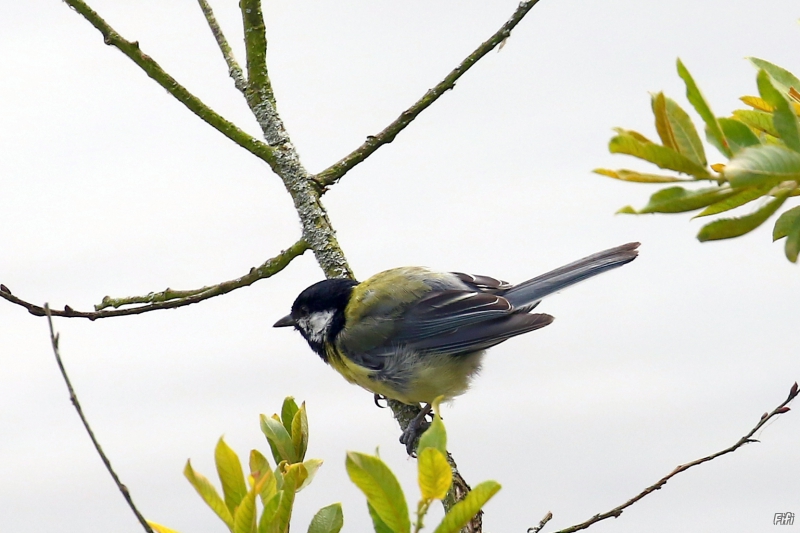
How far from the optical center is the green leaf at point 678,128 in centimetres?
96

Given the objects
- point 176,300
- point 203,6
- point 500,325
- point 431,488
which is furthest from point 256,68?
point 431,488

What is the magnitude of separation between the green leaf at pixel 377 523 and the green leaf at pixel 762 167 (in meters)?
0.64

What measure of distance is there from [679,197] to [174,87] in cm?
195

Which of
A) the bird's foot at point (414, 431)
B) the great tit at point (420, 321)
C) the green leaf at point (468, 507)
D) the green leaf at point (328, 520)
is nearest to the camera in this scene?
the green leaf at point (468, 507)

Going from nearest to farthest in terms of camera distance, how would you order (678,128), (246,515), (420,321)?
(678,128)
(246,515)
(420,321)

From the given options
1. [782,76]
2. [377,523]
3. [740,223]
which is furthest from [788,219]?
[377,523]

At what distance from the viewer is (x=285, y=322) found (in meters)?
3.34

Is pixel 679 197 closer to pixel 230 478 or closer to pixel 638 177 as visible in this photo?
pixel 638 177

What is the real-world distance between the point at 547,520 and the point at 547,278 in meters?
1.18

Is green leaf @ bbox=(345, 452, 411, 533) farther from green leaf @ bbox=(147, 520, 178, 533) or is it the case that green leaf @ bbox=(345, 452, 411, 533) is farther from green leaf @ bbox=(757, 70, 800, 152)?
green leaf @ bbox=(757, 70, 800, 152)

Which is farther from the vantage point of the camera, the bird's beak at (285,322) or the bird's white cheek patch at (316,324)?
the bird's beak at (285,322)

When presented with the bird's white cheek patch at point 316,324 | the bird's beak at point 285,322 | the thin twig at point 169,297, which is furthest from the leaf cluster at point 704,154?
the bird's beak at point 285,322

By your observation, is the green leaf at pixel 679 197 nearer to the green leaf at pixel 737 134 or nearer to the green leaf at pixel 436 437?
the green leaf at pixel 737 134

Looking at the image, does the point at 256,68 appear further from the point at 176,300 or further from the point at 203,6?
the point at 176,300
